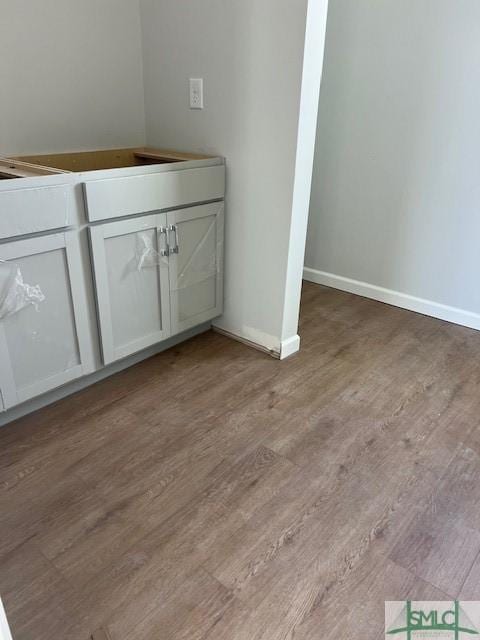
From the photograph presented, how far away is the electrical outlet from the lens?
2.14 meters

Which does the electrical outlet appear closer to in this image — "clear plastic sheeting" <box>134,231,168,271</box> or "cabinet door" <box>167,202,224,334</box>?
"cabinet door" <box>167,202,224,334</box>

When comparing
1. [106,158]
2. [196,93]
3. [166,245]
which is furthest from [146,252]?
[196,93]

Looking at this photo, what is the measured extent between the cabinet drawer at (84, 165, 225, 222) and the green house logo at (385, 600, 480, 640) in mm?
1560

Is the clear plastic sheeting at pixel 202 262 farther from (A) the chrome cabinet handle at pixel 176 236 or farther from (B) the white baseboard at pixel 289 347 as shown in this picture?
(B) the white baseboard at pixel 289 347

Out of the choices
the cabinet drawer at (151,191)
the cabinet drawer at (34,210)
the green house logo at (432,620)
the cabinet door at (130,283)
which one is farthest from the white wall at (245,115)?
the green house logo at (432,620)

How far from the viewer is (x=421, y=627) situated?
1.18 metres

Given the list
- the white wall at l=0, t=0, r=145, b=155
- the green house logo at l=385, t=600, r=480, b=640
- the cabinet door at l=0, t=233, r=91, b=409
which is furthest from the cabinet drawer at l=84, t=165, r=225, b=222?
the green house logo at l=385, t=600, r=480, b=640

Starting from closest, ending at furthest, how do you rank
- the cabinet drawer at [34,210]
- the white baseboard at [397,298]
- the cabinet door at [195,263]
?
1. the cabinet drawer at [34,210]
2. the cabinet door at [195,263]
3. the white baseboard at [397,298]

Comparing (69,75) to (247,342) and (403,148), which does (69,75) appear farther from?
(403,148)

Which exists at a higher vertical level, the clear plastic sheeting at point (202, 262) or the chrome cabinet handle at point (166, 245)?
the chrome cabinet handle at point (166, 245)

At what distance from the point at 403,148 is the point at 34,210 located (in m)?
2.05

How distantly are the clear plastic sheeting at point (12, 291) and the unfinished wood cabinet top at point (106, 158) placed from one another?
2.24 ft

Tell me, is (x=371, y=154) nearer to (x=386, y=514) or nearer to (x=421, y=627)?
(x=386, y=514)

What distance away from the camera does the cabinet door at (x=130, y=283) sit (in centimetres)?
185
